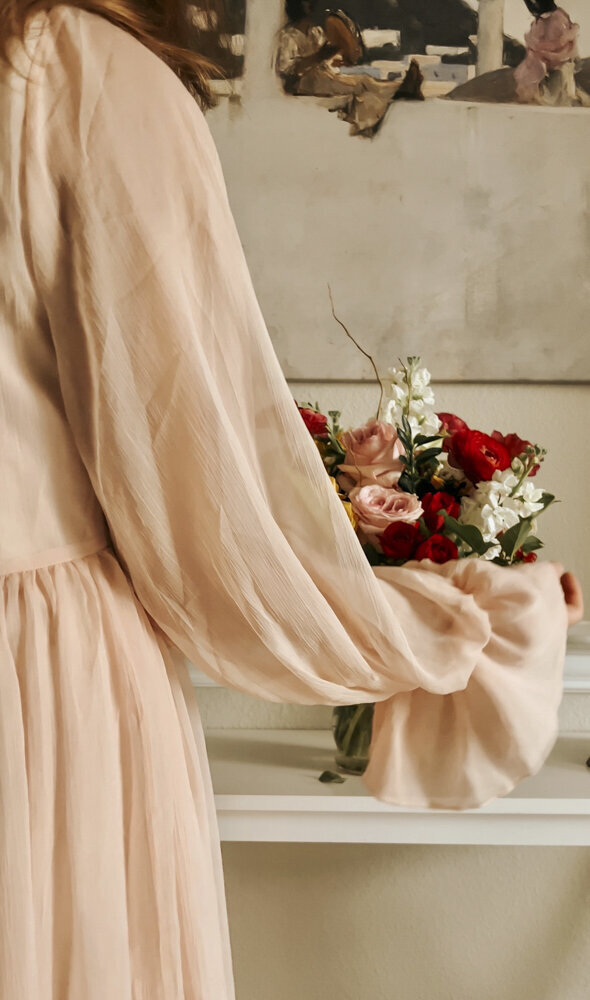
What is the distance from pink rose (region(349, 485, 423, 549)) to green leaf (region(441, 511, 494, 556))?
3 cm

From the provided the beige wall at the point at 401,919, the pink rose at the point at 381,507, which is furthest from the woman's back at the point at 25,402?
the beige wall at the point at 401,919

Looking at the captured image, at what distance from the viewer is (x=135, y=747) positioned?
63 cm

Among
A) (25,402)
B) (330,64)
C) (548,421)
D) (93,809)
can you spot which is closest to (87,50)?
(25,402)

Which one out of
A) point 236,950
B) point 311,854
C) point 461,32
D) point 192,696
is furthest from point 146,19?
point 236,950

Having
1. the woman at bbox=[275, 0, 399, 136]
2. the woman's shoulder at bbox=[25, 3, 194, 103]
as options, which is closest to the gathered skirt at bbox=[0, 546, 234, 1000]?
the woman's shoulder at bbox=[25, 3, 194, 103]

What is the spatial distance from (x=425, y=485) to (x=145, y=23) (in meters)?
0.57

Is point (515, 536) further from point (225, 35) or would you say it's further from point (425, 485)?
point (225, 35)

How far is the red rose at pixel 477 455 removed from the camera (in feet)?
3.26

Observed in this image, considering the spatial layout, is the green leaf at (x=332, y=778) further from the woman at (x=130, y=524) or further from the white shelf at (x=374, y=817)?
the woman at (x=130, y=524)

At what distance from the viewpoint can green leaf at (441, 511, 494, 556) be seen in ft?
3.22

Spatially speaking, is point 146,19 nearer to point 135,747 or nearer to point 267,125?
point 135,747

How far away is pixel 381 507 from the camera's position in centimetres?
97

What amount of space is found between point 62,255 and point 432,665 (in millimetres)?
419

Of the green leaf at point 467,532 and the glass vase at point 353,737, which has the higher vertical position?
the green leaf at point 467,532
